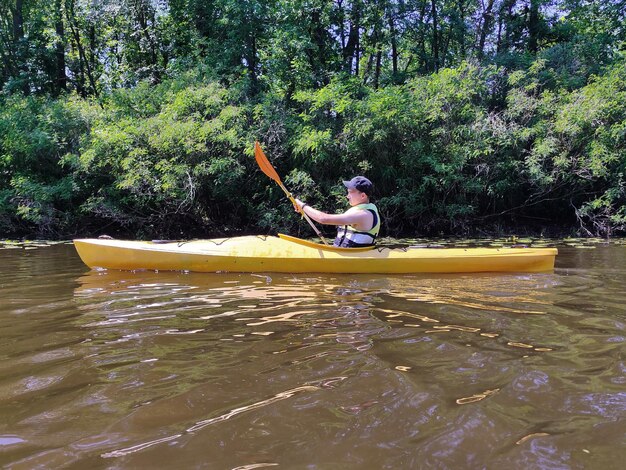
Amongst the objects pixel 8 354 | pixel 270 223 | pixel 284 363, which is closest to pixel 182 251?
pixel 8 354

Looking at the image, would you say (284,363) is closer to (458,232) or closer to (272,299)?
(272,299)

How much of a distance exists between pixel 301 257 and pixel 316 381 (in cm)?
294

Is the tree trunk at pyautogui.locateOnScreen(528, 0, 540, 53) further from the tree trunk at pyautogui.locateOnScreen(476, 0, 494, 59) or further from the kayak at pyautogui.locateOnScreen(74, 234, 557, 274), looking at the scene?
the kayak at pyautogui.locateOnScreen(74, 234, 557, 274)

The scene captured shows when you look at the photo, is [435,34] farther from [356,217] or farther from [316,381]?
[316,381]

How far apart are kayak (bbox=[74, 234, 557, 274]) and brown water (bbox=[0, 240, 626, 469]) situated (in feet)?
3.59

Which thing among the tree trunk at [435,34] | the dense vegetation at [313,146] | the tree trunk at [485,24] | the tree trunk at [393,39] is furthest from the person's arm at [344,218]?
the tree trunk at [485,24]

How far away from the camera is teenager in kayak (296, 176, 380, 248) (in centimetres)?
466

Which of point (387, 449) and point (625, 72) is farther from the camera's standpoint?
point (625, 72)

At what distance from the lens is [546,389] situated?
5.86 ft

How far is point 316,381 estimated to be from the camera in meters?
1.89

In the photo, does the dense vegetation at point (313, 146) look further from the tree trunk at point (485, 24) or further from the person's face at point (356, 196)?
the person's face at point (356, 196)

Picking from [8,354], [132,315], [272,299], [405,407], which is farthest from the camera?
[272,299]

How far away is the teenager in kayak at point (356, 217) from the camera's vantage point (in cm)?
466

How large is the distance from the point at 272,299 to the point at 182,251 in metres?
1.84
